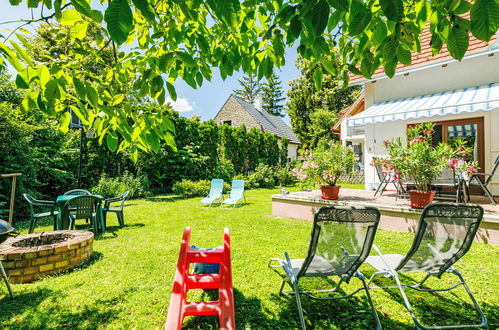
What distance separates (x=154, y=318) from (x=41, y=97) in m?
3.09

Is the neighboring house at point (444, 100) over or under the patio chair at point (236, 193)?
over

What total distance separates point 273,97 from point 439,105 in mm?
52567

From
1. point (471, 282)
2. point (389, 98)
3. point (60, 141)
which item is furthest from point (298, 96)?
point (471, 282)

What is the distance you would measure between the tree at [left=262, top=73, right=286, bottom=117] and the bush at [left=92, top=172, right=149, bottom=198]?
153 feet

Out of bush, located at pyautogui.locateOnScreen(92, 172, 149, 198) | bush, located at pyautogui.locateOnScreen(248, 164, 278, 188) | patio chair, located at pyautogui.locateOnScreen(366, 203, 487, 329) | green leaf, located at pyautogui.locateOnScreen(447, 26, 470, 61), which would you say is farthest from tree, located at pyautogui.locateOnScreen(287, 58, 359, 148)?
green leaf, located at pyautogui.locateOnScreen(447, 26, 470, 61)

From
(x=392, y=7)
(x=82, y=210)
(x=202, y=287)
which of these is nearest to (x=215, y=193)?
(x=82, y=210)

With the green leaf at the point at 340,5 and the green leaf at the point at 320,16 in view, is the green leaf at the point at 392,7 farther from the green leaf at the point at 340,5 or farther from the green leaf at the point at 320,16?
the green leaf at the point at 320,16

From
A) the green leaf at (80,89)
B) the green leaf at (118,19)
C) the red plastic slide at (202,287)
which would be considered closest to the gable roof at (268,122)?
the red plastic slide at (202,287)

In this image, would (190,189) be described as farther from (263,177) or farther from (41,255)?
(41,255)

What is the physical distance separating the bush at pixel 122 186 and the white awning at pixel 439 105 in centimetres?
1233

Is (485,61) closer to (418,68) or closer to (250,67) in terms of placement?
(418,68)

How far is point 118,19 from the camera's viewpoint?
1.63 metres

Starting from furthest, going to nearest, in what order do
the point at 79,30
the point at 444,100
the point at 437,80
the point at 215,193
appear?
the point at 215,193, the point at 437,80, the point at 444,100, the point at 79,30

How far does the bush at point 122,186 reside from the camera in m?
14.1
